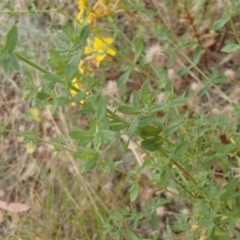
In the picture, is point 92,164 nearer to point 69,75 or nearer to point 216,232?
point 69,75

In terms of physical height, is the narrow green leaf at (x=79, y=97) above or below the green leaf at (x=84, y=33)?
below

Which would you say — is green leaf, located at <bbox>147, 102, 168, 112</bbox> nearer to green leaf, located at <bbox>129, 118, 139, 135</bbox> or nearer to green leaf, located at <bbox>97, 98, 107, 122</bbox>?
green leaf, located at <bbox>129, 118, 139, 135</bbox>

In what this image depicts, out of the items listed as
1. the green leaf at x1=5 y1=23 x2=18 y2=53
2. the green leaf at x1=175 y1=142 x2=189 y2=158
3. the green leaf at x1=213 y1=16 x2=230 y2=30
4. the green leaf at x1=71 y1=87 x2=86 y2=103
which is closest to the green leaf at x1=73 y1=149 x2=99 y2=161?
the green leaf at x1=71 y1=87 x2=86 y2=103

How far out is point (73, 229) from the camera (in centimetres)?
227


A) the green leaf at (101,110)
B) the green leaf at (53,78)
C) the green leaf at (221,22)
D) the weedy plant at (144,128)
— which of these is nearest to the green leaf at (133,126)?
the weedy plant at (144,128)

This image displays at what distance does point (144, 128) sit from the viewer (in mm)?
1295

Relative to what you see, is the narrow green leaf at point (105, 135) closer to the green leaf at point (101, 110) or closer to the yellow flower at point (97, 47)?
the green leaf at point (101, 110)

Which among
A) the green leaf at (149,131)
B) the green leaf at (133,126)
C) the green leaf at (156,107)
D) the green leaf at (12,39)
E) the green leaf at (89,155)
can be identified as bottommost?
the green leaf at (149,131)

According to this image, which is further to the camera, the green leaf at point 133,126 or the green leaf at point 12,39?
the green leaf at point 133,126

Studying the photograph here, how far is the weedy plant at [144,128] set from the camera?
1270 mm

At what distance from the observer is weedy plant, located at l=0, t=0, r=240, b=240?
1.27 m

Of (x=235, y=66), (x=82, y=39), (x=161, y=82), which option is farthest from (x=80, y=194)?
(x=82, y=39)

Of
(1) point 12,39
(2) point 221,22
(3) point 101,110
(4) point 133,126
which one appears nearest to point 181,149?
(4) point 133,126

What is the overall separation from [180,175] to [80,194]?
811 mm
